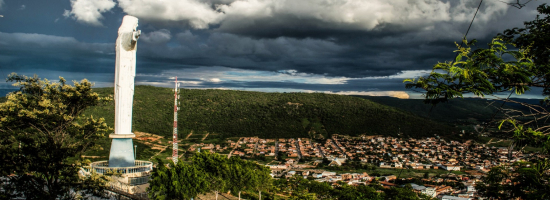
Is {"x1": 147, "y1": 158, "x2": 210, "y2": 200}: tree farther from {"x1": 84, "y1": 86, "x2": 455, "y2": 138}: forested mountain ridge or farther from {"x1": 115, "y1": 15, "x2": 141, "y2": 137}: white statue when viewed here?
{"x1": 84, "y1": 86, "x2": 455, "y2": 138}: forested mountain ridge

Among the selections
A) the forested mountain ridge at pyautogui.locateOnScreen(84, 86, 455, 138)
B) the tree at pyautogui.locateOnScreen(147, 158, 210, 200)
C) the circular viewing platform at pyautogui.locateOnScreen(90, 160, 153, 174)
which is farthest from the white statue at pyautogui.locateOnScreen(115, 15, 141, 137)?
the forested mountain ridge at pyautogui.locateOnScreen(84, 86, 455, 138)

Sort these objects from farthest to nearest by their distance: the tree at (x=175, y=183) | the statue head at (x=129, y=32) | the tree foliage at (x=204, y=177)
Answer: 1. the statue head at (x=129, y=32)
2. the tree foliage at (x=204, y=177)
3. the tree at (x=175, y=183)

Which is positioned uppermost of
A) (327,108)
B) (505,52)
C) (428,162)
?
(505,52)

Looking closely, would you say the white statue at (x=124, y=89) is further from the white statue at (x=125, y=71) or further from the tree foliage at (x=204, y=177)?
the tree foliage at (x=204, y=177)

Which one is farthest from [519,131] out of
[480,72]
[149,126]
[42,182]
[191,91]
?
[191,91]

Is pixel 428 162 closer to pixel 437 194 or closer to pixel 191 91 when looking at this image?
pixel 437 194

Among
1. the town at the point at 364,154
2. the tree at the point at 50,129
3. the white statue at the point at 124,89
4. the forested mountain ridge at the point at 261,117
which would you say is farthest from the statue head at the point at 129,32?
the forested mountain ridge at the point at 261,117
